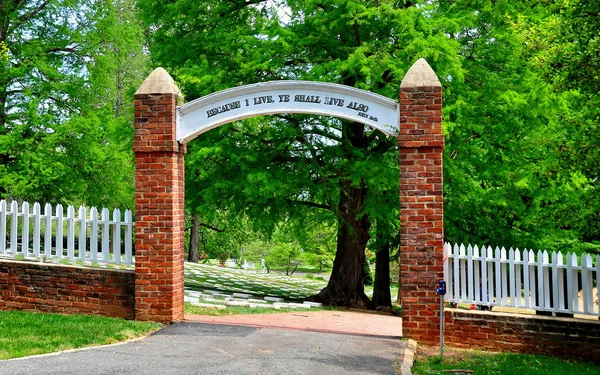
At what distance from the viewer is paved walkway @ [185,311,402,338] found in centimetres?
→ 1103

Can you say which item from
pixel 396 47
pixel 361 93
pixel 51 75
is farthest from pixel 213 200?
pixel 51 75

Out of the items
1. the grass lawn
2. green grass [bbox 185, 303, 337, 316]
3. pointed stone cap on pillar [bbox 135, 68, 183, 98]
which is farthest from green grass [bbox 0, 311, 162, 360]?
the grass lawn

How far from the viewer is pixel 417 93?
986 cm

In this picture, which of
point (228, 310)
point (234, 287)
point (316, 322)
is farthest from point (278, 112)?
point (234, 287)

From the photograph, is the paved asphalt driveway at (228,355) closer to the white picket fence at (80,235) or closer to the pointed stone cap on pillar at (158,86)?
the white picket fence at (80,235)

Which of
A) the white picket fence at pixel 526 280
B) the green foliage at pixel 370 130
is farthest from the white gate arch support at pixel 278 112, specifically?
the green foliage at pixel 370 130

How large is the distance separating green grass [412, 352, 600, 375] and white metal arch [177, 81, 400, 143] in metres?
3.70

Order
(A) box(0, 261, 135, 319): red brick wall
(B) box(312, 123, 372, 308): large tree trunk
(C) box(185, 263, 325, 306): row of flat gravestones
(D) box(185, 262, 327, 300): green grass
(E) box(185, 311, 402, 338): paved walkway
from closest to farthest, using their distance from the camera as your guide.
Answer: (A) box(0, 261, 135, 319): red brick wall
(E) box(185, 311, 402, 338): paved walkway
(B) box(312, 123, 372, 308): large tree trunk
(C) box(185, 263, 325, 306): row of flat gravestones
(D) box(185, 262, 327, 300): green grass

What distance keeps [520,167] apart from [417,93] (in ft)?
21.2

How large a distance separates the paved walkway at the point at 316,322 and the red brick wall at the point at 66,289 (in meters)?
1.20

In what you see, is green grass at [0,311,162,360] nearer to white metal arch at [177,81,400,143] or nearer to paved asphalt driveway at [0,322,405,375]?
paved asphalt driveway at [0,322,405,375]

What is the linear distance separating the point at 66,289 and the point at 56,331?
1.86m

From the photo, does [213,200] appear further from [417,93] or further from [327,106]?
[417,93]

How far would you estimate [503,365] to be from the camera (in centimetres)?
886
